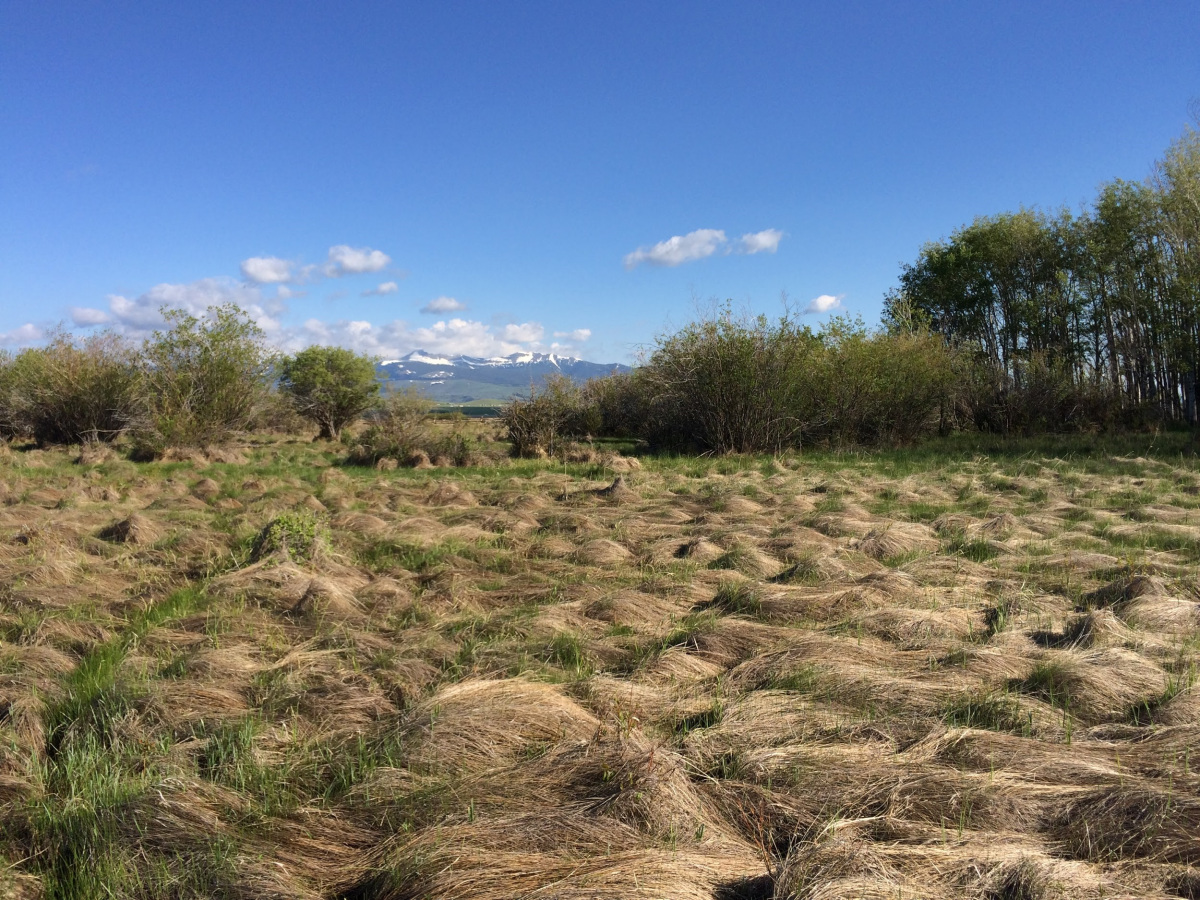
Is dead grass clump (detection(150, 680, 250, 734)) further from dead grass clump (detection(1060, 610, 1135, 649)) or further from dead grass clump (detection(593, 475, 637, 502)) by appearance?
dead grass clump (detection(593, 475, 637, 502))

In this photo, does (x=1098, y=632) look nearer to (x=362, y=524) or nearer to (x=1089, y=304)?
(x=362, y=524)

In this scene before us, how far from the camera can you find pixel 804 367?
55.6 ft

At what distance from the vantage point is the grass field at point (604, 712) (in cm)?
245

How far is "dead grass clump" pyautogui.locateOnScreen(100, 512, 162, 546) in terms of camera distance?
7539mm

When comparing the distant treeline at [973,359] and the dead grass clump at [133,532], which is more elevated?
the distant treeline at [973,359]

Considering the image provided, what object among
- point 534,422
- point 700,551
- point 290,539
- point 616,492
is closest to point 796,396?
point 534,422

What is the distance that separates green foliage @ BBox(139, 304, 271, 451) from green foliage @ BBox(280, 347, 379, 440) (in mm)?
3666

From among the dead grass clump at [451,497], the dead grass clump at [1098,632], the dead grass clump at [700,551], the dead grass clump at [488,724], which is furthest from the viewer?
the dead grass clump at [451,497]

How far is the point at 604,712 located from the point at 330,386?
72.2 feet

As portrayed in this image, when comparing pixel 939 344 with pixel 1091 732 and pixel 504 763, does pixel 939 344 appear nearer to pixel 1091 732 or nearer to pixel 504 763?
pixel 1091 732

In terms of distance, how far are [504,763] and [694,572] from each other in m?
3.44

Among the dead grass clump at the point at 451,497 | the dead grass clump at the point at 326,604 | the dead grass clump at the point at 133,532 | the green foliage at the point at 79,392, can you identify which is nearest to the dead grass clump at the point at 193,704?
the dead grass clump at the point at 326,604

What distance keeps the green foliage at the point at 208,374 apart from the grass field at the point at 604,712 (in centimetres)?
1062

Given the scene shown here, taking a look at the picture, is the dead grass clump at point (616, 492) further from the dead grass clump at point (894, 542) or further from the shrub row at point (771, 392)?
the shrub row at point (771, 392)
